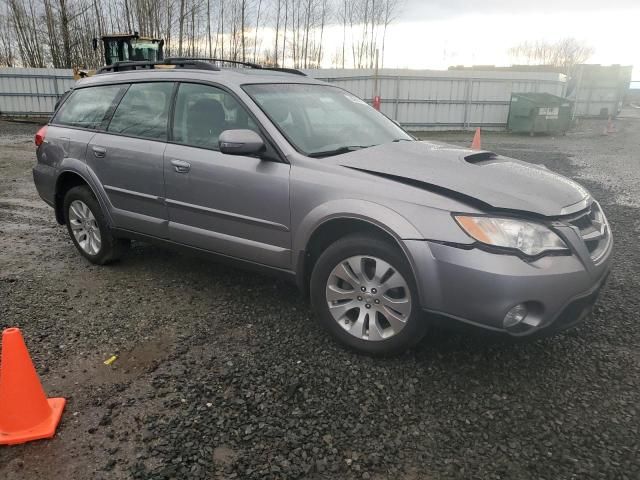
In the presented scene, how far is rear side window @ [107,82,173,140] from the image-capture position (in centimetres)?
414

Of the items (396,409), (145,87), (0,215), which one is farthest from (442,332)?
(0,215)

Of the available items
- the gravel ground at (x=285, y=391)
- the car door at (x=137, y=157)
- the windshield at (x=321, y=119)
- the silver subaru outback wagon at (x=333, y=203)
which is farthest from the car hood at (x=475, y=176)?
the car door at (x=137, y=157)

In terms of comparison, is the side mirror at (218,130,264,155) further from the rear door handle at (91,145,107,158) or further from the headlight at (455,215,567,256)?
the rear door handle at (91,145,107,158)

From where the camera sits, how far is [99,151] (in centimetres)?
446

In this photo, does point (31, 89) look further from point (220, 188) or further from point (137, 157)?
point (220, 188)

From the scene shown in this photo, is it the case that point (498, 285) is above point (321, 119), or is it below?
below

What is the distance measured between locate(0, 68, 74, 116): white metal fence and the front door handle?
20.9 m

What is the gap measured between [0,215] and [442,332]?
611 cm

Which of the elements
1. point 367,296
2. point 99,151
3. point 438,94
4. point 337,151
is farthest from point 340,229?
point 438,94

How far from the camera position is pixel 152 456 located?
2.38 meters

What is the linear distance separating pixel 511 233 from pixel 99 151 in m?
3.46

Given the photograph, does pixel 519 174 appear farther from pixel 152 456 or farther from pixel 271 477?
pixel 152 456

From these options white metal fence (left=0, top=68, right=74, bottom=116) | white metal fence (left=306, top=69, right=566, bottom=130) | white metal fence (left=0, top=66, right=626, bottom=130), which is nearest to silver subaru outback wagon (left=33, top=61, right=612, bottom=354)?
white metal fence (left=0, top=66, right=626, bottom=130)

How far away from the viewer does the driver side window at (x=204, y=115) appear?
3.75m
